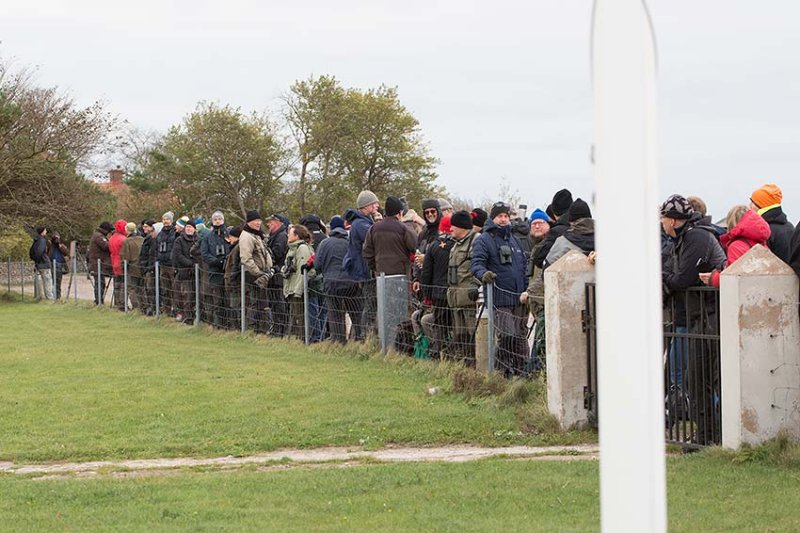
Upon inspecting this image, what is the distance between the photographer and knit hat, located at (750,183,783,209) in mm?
11484

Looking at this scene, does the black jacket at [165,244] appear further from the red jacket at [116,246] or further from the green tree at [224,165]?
the green tree at [224,165]

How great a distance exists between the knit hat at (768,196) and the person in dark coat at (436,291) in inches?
179

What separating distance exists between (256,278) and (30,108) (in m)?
22.4

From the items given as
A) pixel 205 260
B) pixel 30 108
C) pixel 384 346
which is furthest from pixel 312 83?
pixel 384 346

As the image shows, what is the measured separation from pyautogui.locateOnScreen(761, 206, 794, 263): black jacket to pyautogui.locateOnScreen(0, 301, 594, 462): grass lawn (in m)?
2.56

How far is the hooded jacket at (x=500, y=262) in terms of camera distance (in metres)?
13.9

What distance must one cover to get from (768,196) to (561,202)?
9.26ft

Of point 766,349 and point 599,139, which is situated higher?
point 599,139

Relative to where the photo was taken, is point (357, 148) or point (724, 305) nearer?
point (724, 305)

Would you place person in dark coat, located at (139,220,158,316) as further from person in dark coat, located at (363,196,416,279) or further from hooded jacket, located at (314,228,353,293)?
person in dark coat, located at (363,196,416,279)

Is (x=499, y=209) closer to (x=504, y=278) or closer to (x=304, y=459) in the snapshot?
(x=504, y=278)

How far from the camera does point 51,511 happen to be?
26.1 feet

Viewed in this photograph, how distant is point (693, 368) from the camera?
959 cm

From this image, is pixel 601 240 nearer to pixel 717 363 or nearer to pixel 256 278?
pixel 717 363
